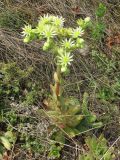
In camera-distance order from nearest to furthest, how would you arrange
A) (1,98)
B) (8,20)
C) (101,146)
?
(101,146)
(1,98)
(8,20)

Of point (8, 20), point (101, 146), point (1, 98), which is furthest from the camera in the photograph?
point (8, 20)

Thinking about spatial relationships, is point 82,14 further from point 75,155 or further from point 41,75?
point 75,155

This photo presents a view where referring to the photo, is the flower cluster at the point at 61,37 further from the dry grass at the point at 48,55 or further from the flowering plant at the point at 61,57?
the dry grass at the point at 48,55

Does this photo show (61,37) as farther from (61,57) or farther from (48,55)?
(48,55)

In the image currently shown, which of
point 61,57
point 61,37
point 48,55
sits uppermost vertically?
point 61,37

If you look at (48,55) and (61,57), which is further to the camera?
(48,55)

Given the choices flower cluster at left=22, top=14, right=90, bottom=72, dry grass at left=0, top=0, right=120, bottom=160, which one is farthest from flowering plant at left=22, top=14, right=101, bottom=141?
dry grass at left=0, top=0, right=120, bottom=160

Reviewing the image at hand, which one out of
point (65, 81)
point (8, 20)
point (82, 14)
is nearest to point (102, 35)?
point (82, 14)

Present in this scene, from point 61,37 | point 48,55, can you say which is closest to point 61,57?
point 61,37

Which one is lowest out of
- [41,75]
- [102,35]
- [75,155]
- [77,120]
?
[75,155]

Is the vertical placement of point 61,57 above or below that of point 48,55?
above

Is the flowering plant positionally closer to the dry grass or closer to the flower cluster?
the flower cluster
